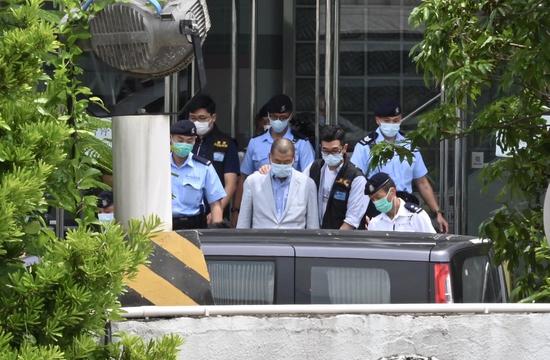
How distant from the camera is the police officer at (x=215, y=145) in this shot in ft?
39.4

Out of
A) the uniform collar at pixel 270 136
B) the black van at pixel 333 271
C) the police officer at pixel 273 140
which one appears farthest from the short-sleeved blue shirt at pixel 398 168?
the black van at pixel 333 271

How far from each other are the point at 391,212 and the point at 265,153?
229cm

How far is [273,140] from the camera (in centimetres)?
1212

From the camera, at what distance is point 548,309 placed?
5.54 m

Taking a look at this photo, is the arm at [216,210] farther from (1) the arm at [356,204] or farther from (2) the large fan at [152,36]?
(2) the large fan at [152,36]

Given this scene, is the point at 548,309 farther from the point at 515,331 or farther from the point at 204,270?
the point at 204,270

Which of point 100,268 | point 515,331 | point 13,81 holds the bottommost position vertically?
point 515,331

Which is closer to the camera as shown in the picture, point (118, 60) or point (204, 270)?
point (118, 60)

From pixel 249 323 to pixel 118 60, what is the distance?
1185 millimetres

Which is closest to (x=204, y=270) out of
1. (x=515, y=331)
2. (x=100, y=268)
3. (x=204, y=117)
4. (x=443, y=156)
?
(x=515, y=331)

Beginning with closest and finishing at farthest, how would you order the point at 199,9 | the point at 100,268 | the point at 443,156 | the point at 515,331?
the point at 100,268 → the point at 515,331 → the point at 199,9 → the point at 443,156

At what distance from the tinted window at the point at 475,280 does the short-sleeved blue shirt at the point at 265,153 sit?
4.01m

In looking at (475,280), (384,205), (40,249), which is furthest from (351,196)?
(40,249)

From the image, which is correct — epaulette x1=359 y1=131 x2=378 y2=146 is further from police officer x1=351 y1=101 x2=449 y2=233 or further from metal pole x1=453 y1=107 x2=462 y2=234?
metal pole x1=453 y1=107 x2=462 y2=234
